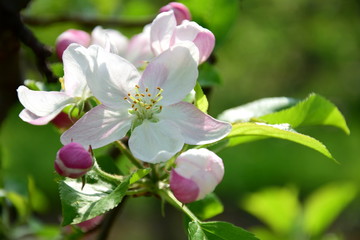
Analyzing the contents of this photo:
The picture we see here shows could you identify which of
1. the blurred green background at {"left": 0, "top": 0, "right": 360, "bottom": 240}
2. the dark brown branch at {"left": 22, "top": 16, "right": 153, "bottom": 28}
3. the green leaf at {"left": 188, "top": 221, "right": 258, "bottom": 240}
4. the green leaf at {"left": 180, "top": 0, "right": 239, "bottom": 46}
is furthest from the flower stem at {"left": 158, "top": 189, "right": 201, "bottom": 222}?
the blurred green background at {"left": 0, "top": 0, "right": 360, "bottom": 240}

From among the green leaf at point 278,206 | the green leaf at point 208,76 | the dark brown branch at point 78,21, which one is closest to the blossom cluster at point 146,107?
the green leaf at point 208,76

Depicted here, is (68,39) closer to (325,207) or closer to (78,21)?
(78,21)

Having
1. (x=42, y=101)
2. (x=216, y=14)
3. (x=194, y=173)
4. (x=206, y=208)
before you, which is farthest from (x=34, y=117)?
(x=216, y=14)

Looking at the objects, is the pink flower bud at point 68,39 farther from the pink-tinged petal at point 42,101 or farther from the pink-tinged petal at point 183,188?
the pink-tinged petal at point 183,188

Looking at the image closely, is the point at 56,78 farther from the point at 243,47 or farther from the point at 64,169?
the point at 243,47

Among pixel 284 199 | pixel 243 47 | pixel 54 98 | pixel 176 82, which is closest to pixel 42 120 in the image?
pixel 54 98

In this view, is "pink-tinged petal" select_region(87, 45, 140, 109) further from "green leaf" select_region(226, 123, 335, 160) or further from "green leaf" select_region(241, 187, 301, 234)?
"green leaf" select_region(241, 187, 301, 234)
